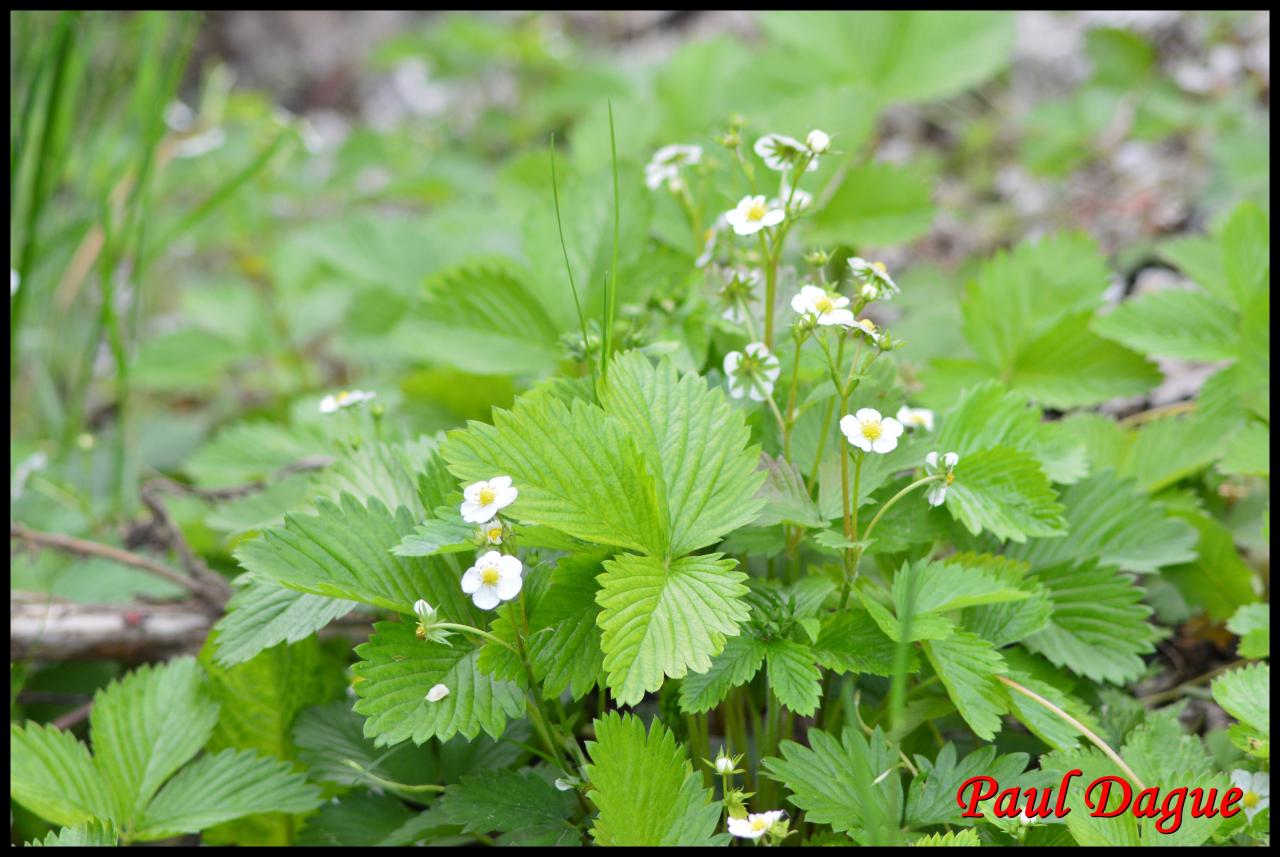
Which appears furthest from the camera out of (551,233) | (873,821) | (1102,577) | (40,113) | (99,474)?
(40,113)

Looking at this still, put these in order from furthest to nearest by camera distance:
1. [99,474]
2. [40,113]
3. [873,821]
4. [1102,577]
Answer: [40,113] → [99,474] → [1102,577] → [873,821]

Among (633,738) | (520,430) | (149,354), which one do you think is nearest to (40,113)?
(149,354)

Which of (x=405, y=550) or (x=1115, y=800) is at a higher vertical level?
(x=405, y=550)

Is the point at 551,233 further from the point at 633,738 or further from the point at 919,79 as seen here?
the point at 919,79

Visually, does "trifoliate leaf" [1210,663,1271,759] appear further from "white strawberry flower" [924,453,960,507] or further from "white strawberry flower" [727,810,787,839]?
"white strawberry flower" [727,810,787,839]

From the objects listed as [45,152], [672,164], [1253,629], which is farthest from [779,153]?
[45,152]

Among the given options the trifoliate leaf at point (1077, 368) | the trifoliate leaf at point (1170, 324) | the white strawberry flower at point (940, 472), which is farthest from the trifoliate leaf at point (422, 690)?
the trifoliate leaf at point (1170, 324)
